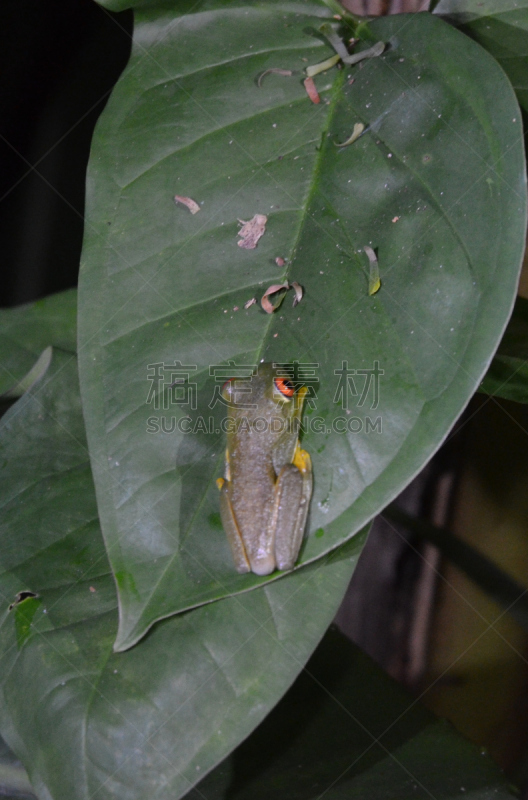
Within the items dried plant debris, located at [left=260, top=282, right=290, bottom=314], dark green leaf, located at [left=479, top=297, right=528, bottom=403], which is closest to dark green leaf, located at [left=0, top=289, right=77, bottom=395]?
dried plant debris, located at [left=260, top=282, right=290, bottom=314]

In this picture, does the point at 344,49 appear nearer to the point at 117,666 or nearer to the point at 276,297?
the point at 276,297

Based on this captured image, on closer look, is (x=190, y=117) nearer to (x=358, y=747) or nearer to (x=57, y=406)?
(x=57, y=406)

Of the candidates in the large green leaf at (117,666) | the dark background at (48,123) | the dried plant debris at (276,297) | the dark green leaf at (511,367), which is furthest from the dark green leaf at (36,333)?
the dark green leaf at (511,367)

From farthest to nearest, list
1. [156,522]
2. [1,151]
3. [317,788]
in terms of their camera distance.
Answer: [1,151] < [317,788] < [156,522]

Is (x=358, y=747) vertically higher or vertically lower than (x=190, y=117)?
lower

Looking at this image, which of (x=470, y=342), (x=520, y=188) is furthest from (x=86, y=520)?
(x=520, y=188)

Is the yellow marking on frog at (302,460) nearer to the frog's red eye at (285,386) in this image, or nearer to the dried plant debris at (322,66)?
the frog's red eye at (285,386)
